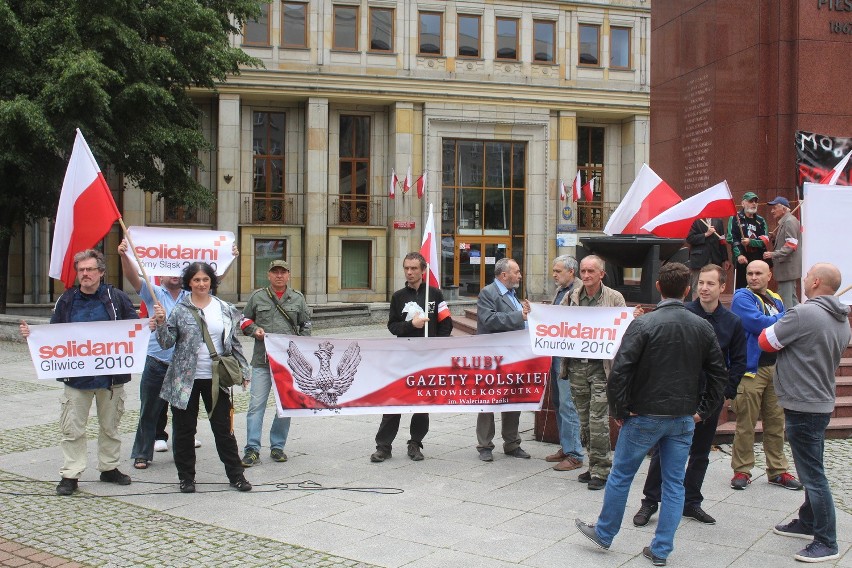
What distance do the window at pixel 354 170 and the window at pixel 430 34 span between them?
4.08 meters

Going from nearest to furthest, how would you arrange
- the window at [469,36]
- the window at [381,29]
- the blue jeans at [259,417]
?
the blue jeans at [259,417] < the window at [381,29] < the window at [469,36]

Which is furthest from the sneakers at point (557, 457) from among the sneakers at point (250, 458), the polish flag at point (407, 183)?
the polish flag at point (407, 183)

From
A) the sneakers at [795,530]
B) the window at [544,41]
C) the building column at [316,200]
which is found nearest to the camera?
the sneakers at [795,530]

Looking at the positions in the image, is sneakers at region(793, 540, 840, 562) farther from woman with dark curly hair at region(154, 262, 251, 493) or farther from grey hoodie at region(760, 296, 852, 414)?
woman with dark curly hair at region(154, 262, 251, 493)

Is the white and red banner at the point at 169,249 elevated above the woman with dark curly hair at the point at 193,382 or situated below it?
above

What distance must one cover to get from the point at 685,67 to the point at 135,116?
59.2 ft

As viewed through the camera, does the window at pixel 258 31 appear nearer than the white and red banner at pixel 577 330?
No

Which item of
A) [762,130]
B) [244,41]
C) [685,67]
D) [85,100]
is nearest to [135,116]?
[85,100]

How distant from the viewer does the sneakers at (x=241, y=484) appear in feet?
25.4

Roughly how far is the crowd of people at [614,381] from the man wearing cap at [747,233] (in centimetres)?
34

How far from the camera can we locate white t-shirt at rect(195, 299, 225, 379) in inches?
306

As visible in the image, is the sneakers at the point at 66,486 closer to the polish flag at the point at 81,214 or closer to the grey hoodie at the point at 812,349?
the polish flag at the point at 81,214

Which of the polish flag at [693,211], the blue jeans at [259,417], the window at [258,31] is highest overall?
the window at [258,31]

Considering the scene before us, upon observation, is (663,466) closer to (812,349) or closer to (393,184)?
(812,349)
